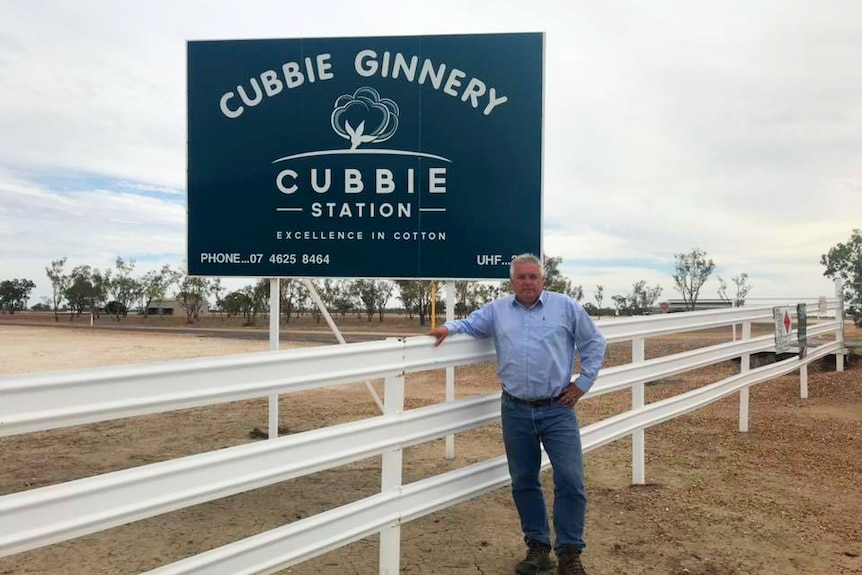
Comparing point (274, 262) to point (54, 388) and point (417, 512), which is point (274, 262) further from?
point (54, 388)

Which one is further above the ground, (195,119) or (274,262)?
(195,119)

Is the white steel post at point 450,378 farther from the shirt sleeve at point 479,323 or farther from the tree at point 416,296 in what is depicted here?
the tree at point 416,296

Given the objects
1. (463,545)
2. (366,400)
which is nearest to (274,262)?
(463,545)

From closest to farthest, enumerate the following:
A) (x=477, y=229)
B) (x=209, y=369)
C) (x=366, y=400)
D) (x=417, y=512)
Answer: (x=209, y=369) → (x=417, y=512) → (x=477, y=229) → (x=366, y=400)

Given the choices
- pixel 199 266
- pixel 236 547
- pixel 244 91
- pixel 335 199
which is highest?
pixel 244 91

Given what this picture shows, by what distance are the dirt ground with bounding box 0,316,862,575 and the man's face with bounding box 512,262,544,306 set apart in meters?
1.57

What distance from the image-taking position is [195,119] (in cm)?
643

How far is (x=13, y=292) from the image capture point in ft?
320

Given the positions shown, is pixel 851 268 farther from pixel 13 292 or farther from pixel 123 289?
pixel 13 292

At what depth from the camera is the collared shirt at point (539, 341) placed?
362cm

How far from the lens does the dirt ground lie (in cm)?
396

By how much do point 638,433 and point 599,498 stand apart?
62cm

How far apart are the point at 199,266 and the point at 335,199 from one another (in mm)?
1542

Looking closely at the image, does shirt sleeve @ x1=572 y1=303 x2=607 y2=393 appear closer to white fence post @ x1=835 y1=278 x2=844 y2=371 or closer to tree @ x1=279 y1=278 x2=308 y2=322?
white fence post @ x1=835 y1=278 x2=844 y2=371
